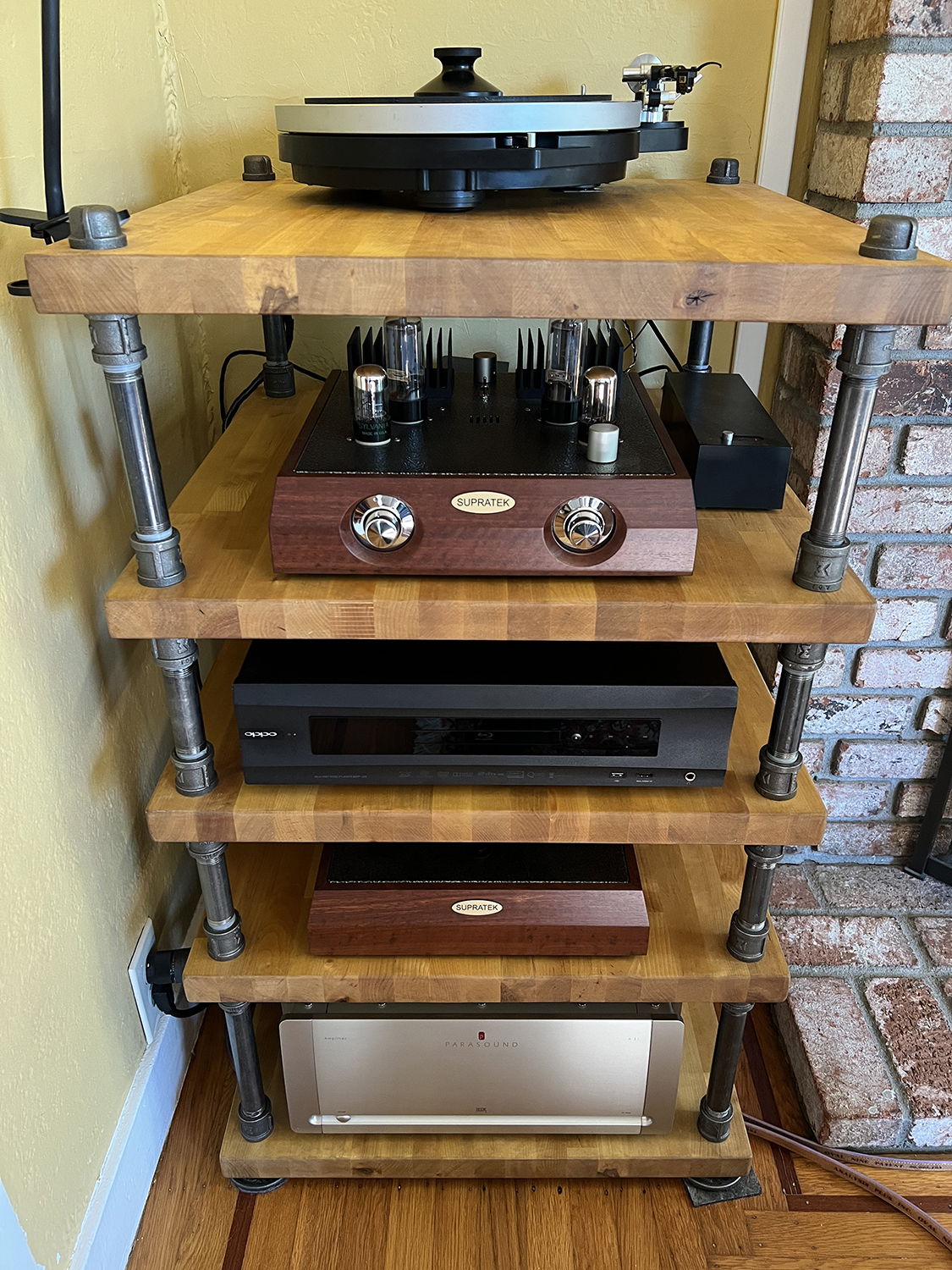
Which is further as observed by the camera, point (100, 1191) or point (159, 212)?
point (100, 1191)

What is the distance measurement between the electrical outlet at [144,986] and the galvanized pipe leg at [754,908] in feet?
2.11

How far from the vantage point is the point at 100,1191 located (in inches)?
40.8

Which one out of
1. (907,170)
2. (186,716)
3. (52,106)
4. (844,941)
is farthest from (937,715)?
(52,106)

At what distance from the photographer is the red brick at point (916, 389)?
3.89 ft

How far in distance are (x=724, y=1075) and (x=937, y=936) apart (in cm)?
47

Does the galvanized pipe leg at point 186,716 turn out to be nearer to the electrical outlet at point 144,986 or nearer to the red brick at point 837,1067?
the electrical outlet at point 144,986

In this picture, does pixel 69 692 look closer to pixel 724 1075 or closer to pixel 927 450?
pixel 724 1075

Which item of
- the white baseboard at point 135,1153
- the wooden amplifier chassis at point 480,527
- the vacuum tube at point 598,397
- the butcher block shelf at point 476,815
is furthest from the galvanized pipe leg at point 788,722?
the white baseboard at point 135,1153

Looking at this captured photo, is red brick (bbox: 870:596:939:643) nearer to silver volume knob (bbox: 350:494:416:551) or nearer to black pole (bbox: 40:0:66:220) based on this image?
silver volume knob (bbox: 350:494:416:551)

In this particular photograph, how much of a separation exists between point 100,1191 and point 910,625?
1.14 meters

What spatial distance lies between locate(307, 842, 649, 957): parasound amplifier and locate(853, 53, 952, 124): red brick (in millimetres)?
814

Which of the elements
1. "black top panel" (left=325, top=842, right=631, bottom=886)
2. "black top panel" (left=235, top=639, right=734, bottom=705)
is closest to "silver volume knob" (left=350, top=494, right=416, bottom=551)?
"black top panel" (left=235, top=639, right=734, bottom=705)

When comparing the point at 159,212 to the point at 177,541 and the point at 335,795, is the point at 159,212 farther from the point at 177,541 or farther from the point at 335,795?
the point at 335,795

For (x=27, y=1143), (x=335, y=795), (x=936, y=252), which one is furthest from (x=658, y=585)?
(x=27, y=1143)
